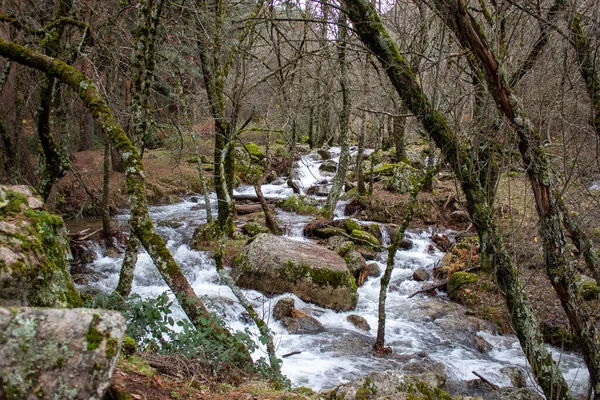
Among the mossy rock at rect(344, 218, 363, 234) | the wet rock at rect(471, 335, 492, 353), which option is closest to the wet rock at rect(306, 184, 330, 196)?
the mossy rock at rect(344, 218, 363, 234)

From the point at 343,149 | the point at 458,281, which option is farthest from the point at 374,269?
the point at 343,149

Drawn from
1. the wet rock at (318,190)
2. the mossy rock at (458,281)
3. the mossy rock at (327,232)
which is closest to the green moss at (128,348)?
the mossy rock at (458,281)

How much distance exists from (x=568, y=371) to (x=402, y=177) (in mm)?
9089

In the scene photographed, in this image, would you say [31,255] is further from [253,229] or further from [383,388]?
[253,229]

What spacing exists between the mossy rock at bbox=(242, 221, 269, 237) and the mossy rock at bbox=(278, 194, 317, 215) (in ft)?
9.58

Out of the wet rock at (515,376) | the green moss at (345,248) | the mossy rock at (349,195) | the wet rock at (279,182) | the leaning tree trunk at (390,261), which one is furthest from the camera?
the wet rock at (279,182)

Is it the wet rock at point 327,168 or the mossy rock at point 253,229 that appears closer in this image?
the mossy rock at point 253,229

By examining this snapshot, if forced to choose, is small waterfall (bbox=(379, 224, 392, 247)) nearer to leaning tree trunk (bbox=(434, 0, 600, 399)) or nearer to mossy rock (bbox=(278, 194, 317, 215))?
mossy rock (bbox=(278, 194, 317, 215))

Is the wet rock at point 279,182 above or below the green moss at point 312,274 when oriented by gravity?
above

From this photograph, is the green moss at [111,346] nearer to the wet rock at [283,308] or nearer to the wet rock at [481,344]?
the wet rock at [283,308]

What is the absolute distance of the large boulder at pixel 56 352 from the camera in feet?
5.08

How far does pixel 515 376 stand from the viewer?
21.4 ft

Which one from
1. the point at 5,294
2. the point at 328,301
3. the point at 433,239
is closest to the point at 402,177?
the point at 433,239

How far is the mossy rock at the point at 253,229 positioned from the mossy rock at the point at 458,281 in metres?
4.75
